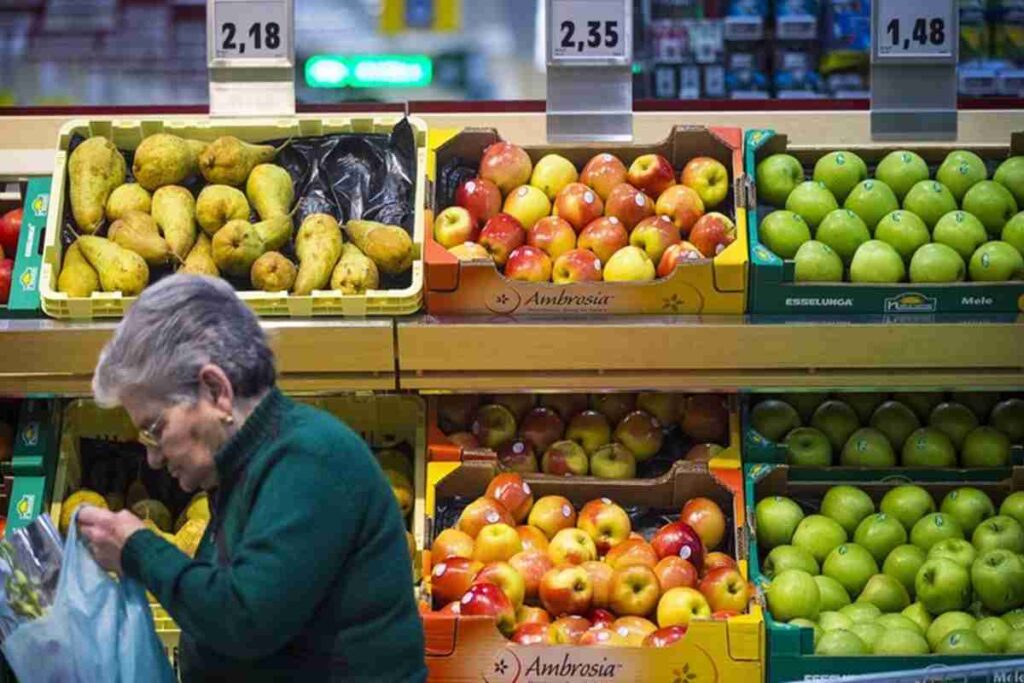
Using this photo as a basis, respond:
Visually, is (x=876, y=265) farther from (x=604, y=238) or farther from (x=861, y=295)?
(x=604, y=238)

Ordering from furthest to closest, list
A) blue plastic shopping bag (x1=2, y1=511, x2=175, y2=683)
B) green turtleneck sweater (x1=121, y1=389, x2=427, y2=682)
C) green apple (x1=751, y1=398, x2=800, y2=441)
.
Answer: green apple (x1=751, y1=398, x2=800, y2=441) < blue plastic shopping bag (x1=2, y1=511, x2=175, y2=683) < green turtleneck sweater (x1=121, y1=389, x2=427, y2=682)

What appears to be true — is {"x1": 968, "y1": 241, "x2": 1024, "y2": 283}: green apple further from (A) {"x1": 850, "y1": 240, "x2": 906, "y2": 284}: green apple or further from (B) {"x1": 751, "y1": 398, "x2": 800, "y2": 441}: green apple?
(B) {"x1": 751, "y1": 398, "x2": 800, "y2": 441}: green apple

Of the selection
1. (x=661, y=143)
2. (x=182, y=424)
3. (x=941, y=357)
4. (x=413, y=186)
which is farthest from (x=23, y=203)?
(x=941, y=357)

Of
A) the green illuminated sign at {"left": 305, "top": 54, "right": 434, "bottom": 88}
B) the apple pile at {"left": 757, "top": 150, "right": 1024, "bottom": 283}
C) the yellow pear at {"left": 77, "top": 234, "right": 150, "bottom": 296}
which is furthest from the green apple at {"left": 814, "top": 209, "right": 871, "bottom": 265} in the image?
the green illuminated sign at {"left": 305, "top": 54, "right": 434, "bottom": 88}

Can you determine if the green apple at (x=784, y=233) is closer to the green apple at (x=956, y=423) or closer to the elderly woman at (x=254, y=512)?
the green apple at (x=956, y=423)

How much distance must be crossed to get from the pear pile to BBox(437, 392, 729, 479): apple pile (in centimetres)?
42

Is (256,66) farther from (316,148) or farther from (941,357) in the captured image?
(941,357)

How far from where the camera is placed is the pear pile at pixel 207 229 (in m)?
3.86

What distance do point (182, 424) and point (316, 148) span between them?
5.68 feet

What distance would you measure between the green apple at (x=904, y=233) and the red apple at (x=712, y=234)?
1.13 ft

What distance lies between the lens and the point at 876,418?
4.12 metres

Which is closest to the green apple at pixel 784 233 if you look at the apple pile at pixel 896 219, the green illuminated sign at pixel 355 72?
the apple pile at pixel 896 219

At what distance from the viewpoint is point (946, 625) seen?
12.0 ft

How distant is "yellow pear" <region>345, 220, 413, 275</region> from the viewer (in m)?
3.89
